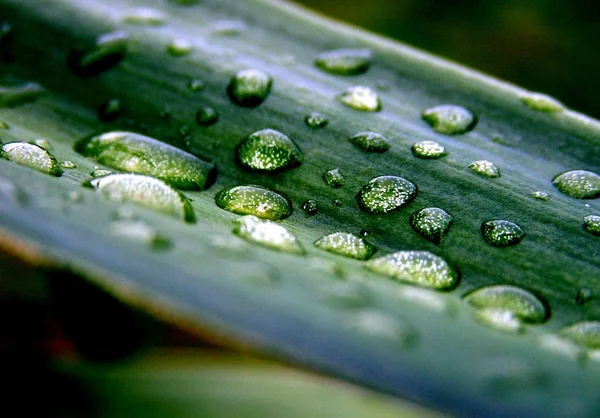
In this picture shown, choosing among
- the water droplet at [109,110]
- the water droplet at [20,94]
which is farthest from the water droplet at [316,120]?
the water droplet at [20,94]

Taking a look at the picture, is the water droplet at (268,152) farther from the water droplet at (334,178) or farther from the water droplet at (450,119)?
the water droplet at (450,119)

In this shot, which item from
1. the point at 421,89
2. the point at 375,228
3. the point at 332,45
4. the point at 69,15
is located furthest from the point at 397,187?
the point at 69,15

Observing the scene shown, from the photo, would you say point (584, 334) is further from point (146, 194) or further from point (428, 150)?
point (146, 194)

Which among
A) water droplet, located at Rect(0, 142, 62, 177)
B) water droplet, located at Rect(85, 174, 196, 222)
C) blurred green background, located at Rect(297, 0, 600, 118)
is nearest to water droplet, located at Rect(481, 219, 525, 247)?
water droplet, located at Rect(85, 174, 196, 222)

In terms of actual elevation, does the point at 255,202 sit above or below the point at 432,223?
below

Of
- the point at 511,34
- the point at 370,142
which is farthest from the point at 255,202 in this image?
the point at 511,34

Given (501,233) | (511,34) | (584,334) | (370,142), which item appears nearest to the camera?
(584,334)
